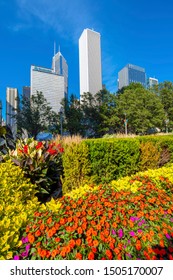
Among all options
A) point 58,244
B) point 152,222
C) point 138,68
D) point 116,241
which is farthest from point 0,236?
point 138,68

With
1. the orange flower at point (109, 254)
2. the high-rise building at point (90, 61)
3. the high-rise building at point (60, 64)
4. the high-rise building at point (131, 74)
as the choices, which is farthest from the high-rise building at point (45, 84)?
the high-rise building at point (131, 74)

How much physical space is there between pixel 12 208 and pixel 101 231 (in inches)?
38.6

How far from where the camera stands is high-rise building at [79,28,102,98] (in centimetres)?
9569

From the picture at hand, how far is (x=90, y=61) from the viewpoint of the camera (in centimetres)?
10125

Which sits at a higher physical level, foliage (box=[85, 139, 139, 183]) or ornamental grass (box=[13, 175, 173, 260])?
foliage (box=[85, 139, 139, 183])

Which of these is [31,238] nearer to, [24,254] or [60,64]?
[24,254]

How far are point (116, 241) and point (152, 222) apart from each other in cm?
49

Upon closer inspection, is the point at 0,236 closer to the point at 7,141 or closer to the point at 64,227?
the point at 64,227

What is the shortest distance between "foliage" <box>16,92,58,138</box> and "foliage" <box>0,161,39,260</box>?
23690mm

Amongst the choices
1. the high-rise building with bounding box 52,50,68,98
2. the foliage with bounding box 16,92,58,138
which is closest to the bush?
the foliage with bounding box 16,92,58,138

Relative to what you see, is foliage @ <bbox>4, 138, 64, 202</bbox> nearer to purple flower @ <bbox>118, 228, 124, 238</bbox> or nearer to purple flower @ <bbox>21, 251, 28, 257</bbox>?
purple flower @ <bbox>21, 251, 28, 257</bbox>

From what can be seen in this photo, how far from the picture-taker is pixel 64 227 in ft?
5.68

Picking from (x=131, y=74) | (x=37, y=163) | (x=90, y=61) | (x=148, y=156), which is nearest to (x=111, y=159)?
(x=148, y=156)

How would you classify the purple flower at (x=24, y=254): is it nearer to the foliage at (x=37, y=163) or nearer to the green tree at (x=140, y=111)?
the foliage at (x=37, y=163)
